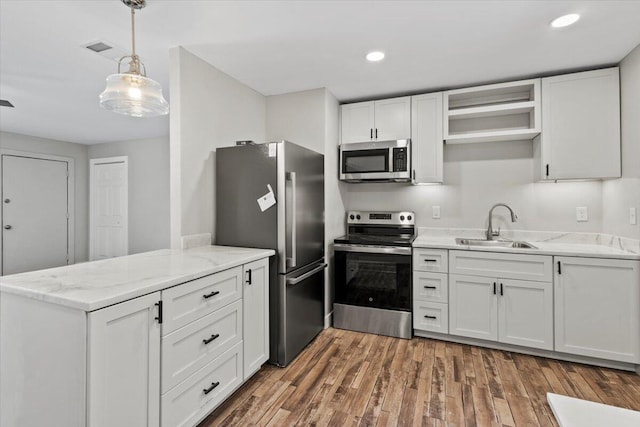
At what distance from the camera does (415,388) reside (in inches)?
82.0

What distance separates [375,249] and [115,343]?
2168 mm

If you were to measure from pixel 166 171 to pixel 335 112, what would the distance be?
334 centimetres

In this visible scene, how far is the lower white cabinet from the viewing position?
8.10 feet

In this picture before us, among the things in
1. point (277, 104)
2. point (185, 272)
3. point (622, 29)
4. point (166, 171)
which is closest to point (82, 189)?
point (166, 171)

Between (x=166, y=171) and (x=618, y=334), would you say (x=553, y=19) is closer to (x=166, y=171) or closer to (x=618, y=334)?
(x=618, y=334)

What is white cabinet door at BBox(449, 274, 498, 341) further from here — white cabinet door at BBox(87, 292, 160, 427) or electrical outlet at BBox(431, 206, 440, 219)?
white cabinet door at BBox(87, 292, 160, 427)

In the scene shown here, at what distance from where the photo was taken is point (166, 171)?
17.2 feet

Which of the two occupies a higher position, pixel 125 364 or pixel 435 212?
pixel 435 212

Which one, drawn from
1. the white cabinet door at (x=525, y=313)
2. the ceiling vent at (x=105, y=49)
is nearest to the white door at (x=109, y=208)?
the ceiling vent at (x=105, y=49)

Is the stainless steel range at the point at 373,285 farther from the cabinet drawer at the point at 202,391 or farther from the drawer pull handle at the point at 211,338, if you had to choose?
the drawer pull handle at the point at 211,338

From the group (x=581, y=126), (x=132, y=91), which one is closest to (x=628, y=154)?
(x=581, y=126)

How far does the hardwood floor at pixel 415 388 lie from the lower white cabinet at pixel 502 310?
0.16 metres

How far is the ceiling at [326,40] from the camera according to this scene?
1868 mm

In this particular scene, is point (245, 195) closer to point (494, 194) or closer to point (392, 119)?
point (392, 119)
